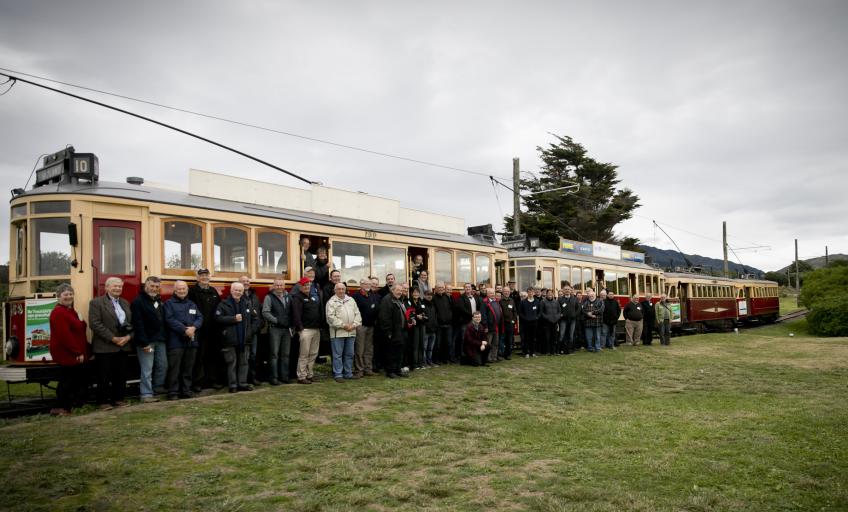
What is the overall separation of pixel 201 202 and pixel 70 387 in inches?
151

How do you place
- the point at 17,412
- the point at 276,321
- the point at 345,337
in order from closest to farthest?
the point at 17,412, the point at 276,321, the point at 345,337

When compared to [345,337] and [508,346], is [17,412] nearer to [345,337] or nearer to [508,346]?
[345,337]

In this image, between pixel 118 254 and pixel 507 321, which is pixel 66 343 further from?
pixel 507 321

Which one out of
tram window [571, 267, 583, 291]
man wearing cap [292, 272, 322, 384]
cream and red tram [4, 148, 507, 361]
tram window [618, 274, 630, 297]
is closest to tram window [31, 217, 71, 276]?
cream and red tram [4, 148, 507, 361]

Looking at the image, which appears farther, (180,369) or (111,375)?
(180,369)

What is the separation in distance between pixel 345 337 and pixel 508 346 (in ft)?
18.5

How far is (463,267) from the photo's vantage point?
53.6 feet

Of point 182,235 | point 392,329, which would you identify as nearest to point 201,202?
point 182,235

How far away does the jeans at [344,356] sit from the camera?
11234 millimetres

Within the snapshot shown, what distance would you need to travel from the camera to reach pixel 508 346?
15.4 metres

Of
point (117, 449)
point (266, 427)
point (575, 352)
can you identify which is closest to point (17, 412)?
point (117, 449)

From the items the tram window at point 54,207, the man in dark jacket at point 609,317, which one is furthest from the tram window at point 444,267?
the tram window at point 54,207

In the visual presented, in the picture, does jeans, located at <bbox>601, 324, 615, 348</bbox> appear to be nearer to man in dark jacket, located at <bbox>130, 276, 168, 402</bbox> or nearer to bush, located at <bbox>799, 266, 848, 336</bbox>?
man in dark jacket, located at <bbox>130, 276, 168, 402</bbox>

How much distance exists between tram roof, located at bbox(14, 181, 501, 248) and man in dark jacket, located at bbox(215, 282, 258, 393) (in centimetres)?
184
